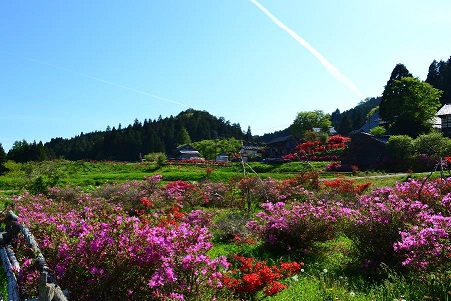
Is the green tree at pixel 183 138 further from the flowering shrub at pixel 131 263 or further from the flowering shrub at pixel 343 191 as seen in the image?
the flowering shrub at pixel 131 263

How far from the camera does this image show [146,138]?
91375 millimetres

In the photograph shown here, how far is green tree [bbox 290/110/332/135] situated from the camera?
69000mm

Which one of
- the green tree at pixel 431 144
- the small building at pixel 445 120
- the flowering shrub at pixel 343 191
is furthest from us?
the small building at pixel 445 120

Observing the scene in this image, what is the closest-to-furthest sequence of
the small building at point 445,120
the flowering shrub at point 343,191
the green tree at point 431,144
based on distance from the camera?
the flowering shrub at point 343,191 → the green tree at point 431,144 → the small building at point 445,120

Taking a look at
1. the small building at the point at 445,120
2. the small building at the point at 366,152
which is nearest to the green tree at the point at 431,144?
the small building at the point at 366,152

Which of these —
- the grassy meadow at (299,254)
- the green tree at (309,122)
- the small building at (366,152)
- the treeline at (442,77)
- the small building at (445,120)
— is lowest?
the grassy meadow at (299,254)

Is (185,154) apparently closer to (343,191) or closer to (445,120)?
(445,120)

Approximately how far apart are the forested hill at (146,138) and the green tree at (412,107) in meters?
57.6

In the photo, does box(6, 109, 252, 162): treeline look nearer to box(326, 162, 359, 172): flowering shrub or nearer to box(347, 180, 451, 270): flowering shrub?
box(326, 162, 359, 172): flowering shrub

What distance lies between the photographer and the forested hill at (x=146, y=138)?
290 ft

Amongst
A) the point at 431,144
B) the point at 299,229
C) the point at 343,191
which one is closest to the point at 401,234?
the point at 299,229

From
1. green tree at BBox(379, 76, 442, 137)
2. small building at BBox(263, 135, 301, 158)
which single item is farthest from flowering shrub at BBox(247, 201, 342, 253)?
small building at BBox(263, 135, 301, 158)

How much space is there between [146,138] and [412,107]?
64.4 meters

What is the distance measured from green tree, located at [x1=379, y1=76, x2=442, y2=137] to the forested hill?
5762 centimetres
